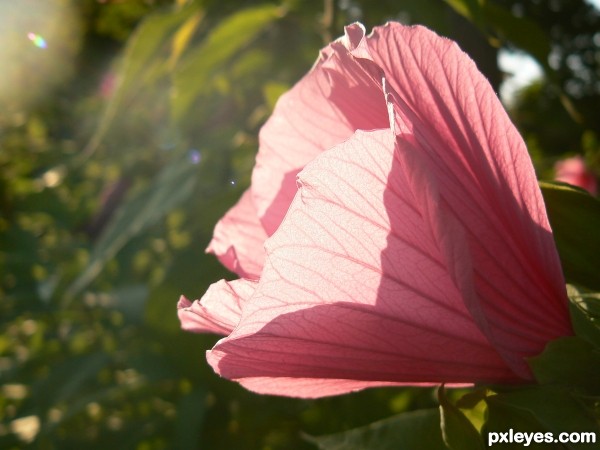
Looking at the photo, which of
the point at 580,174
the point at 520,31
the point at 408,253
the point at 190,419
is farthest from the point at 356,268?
the point at 580,174

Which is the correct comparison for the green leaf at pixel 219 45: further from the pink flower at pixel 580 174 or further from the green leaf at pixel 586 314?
the pink flower at pixel 580 174

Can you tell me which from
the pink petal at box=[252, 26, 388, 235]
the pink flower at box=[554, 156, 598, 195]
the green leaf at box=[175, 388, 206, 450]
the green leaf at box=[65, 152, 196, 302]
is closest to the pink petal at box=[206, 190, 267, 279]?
the pink petal at box=[252, 26, 388, 235]

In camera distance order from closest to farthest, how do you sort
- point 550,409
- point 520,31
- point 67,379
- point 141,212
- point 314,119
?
point 550,409
point 314,119
point 520,31
point 141,212
point 67,379

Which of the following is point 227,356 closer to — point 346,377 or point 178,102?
point 346,377

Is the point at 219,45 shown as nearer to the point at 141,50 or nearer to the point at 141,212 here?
the point at 141,50

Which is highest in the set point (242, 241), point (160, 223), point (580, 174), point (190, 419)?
point (580, 174)
